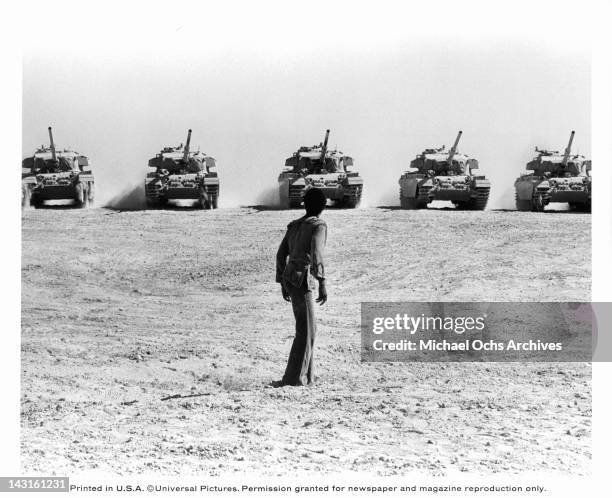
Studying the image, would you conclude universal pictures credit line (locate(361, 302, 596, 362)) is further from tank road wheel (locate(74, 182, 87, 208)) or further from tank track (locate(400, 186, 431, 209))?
tank road wheel (locate(74, 182, 87, 208))

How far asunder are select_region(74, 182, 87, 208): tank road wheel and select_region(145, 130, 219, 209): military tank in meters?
0.58

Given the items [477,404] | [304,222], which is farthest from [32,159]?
[477,404]

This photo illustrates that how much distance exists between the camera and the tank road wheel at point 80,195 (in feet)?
30.9

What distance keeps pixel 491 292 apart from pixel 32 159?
146 inches

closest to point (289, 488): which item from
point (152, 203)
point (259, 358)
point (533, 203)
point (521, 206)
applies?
point (259, 358)

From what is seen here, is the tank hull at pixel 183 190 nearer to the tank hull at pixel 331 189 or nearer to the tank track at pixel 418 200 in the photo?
the tank hull at pixel 331 189

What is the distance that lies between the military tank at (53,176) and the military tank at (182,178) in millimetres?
567

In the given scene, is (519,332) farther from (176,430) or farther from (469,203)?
(469,203)

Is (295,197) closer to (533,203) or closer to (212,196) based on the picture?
(212,196)

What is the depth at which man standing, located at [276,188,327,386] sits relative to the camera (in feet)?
24.1

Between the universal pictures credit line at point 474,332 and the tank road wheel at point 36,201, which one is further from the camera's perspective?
the tank road wheel at point 36,201

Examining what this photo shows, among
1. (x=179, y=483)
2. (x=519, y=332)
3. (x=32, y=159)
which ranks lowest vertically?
(x=179, y=483)

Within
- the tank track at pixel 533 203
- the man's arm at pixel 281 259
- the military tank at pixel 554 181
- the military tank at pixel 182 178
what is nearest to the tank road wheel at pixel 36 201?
the military tank at pixel 182 178

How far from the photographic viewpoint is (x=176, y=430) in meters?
7.31
